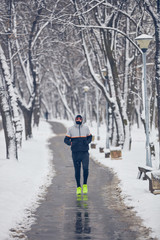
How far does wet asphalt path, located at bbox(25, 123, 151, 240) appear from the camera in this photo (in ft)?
23.7

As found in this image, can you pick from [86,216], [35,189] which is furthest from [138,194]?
[35,189]

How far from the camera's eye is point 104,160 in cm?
2003

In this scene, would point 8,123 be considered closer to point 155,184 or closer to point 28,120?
point 155,184

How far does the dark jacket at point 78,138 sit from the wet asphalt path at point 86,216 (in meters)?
1.17

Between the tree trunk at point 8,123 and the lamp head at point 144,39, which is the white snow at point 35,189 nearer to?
the tree trunk at point 8,123

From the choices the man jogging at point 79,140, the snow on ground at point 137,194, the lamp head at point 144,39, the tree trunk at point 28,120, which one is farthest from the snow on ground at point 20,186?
the tree trunk at point 28,120

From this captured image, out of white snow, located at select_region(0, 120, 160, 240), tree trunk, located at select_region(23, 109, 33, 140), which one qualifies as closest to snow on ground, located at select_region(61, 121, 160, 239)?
white snow, located at select_region(0, 120, 160, 240)

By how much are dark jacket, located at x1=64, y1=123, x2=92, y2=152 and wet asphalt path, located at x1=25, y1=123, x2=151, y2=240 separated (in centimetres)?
117

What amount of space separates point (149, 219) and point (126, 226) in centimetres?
49

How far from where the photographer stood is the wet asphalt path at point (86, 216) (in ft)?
23.7

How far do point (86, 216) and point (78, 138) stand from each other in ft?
8.96

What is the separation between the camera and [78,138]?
1099 cm

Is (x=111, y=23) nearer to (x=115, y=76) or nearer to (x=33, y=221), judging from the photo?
(x=115, y=76)

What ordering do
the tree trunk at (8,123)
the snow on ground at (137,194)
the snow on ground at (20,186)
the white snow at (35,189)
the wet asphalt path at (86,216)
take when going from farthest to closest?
the tree trunk at (8,123) → the snow on ground at (20,186) → the white snow at (35,189) → the snow on ground at (137,194) → the wet asphalt path at (86,216)
